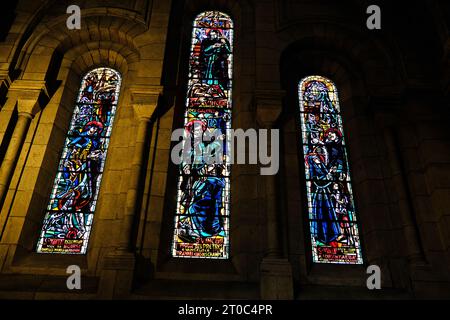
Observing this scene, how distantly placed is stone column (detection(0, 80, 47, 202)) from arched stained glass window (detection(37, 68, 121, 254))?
716 mm

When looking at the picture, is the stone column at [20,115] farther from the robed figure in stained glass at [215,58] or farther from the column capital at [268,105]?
the column capital at [268,105]

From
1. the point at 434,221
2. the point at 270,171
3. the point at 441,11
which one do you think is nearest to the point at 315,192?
the point at 270,171

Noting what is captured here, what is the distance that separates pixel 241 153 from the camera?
24.4 feet

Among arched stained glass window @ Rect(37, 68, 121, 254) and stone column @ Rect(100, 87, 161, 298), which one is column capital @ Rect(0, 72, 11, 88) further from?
stone column @ Rect(100, 87, 161, 298)

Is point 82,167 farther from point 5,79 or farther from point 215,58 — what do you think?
point 215,58

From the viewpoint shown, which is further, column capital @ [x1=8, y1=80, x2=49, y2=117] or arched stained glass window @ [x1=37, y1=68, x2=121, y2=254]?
column capital @ [x1=8, y1=80, x2=49, y2=117]

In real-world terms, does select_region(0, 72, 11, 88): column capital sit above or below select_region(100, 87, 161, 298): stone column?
above

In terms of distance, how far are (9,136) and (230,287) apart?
4.42 m

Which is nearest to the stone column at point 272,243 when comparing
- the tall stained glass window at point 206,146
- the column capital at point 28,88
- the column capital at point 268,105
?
the column capital at point 268,105

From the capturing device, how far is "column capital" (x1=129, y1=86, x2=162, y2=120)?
7.43 metres

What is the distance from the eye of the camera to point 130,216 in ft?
21.1

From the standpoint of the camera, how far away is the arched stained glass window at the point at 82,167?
6926 mm

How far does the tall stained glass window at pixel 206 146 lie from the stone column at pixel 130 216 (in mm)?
803

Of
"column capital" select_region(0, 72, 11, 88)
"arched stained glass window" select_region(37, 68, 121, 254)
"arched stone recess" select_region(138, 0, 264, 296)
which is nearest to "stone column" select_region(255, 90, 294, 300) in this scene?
"arched stone recess" select_region(138, 0, 264, 296)
